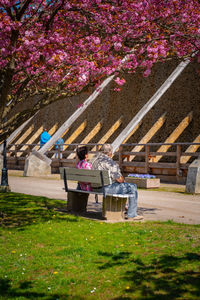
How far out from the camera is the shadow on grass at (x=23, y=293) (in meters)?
4.25

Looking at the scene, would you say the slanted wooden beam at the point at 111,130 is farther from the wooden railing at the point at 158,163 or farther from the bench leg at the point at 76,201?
the bench leg at the point at 76,201

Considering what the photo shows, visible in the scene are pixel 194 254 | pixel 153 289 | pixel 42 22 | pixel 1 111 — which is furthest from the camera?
pixel 42 22

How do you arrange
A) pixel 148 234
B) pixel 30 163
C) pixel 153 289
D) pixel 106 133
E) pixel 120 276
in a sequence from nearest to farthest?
pixel 153 289 < pixel 120 276 < pixel 148 234 < pixel 30 163 < pixel 106 133

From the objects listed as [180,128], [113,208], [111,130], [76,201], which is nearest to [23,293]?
[113,208]

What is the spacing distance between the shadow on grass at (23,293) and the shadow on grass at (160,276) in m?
0.67

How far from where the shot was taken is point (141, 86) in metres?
24.5

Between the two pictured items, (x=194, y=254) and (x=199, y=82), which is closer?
(x=194, y=254)

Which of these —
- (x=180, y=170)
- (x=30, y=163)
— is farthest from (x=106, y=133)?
(x=180, y=170)

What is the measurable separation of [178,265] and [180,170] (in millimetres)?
11363

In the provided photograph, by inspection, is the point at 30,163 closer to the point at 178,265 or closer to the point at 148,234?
the point at 148,234

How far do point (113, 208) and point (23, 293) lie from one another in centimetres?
380

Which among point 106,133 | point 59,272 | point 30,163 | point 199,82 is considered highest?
point 199,82

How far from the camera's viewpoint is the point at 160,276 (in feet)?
15.3

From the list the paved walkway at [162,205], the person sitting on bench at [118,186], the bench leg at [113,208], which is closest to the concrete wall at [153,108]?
the paved walkway at [162,205]
